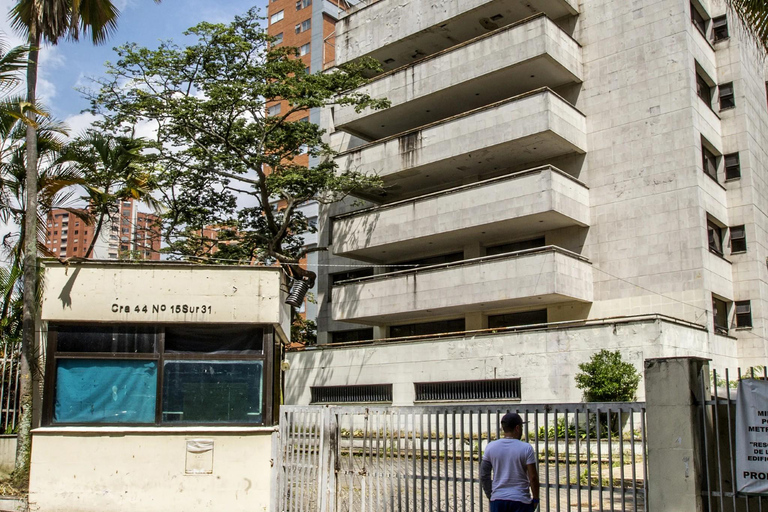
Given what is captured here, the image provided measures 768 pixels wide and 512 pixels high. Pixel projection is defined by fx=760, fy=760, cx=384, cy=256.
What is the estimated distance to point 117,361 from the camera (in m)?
12.5

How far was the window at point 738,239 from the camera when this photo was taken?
2936 centimetres

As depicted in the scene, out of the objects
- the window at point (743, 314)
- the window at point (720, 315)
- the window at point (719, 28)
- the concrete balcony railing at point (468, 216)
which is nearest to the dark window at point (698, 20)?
the window at point (719, 28)

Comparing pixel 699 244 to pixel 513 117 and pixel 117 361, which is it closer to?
pixel 513 117

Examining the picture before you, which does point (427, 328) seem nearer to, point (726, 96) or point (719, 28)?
point (726, 96)

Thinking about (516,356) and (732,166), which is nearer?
Answer: (516,356)

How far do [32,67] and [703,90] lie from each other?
2500cm

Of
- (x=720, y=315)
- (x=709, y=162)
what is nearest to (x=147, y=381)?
(x=720, y=315)

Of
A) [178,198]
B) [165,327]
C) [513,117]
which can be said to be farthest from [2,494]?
[513,117]

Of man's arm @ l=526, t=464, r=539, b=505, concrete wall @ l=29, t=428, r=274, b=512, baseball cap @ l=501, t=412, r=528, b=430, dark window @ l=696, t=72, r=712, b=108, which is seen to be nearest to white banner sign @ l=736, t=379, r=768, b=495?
man's arm @ l=526, t=464, r=539, b=505

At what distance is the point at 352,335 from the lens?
37.2m

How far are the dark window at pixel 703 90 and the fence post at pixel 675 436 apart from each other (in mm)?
23348

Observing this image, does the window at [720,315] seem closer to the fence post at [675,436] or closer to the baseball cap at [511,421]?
the fence post at [675,436]

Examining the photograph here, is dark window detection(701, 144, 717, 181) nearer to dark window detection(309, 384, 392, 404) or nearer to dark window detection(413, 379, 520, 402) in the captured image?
dark window detection(413, 379, 520, 402)

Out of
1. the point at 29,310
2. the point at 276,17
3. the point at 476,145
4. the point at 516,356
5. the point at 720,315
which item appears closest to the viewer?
the point at 29,310
